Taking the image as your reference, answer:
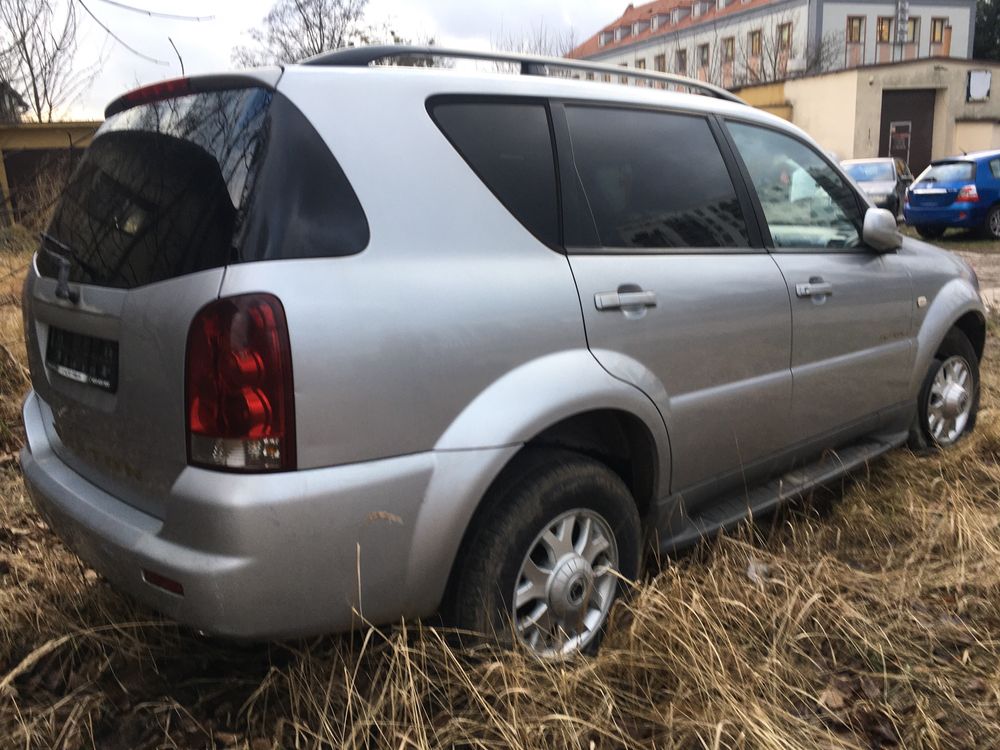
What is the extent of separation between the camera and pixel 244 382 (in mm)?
1821

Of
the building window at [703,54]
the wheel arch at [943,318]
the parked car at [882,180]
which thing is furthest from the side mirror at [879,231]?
the building window at [703,54]

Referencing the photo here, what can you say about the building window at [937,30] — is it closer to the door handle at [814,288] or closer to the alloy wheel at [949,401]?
the alloy wheel at [949,401]

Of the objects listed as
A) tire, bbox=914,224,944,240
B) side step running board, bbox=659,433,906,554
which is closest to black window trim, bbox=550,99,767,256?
side step running board, bbox=659,433,906,554

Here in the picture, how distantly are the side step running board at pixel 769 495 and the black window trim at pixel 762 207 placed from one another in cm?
85

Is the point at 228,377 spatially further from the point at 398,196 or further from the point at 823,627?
the point at 823,627

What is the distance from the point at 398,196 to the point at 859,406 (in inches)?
94.2

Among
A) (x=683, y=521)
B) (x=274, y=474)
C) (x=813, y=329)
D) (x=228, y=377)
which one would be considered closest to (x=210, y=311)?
(x=228, y=377)

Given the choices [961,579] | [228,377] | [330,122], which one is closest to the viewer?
[228,377]

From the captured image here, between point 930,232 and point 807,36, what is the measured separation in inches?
1321

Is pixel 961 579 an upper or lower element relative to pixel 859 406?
lower

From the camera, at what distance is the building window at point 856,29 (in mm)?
46969

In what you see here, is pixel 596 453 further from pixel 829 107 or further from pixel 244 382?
pixel 829 107

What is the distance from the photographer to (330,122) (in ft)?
6.64

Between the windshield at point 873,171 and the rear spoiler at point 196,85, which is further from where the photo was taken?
the windshield at point 873,171
